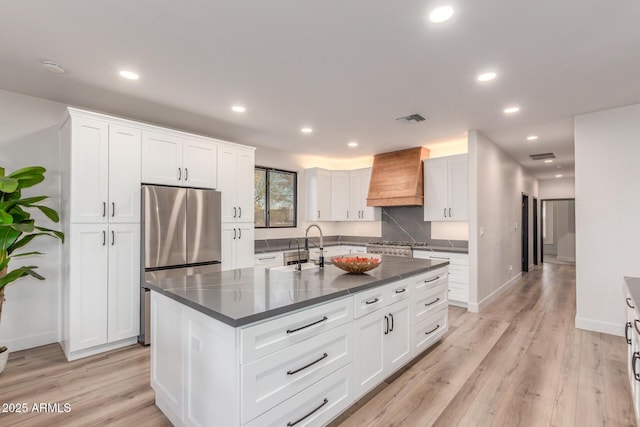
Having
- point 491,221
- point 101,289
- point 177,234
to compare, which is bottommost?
point 101,289

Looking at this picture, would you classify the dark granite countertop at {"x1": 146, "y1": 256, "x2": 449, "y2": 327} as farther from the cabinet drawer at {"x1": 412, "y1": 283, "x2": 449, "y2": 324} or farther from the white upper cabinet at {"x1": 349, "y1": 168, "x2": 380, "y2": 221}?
the white upper cabinet at {"x1": 349, "y1": 168, "x2": 380, "y2": 221}

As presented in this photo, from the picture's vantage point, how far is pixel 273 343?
1612 mm

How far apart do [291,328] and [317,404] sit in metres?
0.56

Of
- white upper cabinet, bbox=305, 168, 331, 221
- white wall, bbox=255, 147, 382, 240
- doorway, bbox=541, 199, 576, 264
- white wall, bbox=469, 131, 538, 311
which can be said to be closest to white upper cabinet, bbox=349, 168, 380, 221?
white wall, bbox=255, 147, 382, 240

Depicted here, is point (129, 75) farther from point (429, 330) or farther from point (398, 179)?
point (398, 179)

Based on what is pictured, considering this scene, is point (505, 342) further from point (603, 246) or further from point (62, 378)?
point (62, 378)

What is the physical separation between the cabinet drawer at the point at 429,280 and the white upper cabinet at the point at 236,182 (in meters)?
2.53

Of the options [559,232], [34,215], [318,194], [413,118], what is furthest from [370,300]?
[559,232]

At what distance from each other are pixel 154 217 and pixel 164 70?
5.00 feet

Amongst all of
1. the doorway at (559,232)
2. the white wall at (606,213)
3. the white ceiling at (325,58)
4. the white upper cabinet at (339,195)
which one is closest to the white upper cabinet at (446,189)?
the white ceiling at (325,58)

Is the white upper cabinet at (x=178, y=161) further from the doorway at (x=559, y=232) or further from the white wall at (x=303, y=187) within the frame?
the doorway at (x=559, y=232)

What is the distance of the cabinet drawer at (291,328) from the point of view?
1507 millimetres

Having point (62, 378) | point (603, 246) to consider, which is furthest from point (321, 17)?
point (603, 246)

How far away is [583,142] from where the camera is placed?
381cm
